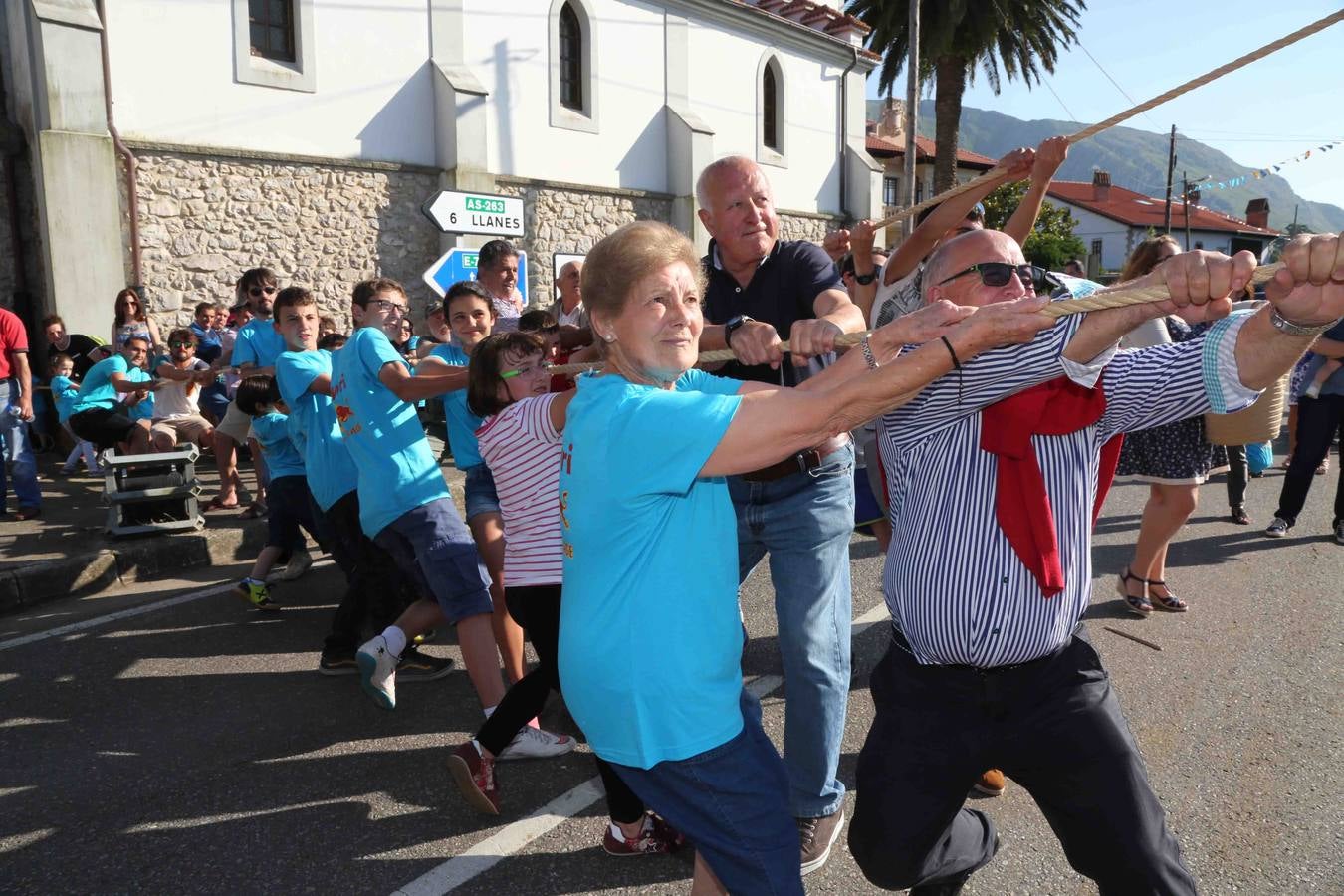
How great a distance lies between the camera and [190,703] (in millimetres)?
4355

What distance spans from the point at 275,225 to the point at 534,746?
12201 mm

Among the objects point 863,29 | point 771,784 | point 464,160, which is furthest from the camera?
point 863,29

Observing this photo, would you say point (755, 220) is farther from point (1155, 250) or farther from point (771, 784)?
point (1155, 250)

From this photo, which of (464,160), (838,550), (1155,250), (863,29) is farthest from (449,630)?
(863,29)

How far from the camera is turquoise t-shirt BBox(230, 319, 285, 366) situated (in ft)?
23.8

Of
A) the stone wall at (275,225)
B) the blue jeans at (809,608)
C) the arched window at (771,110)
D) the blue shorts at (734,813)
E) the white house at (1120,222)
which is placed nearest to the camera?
the blue shorts at (734,813)

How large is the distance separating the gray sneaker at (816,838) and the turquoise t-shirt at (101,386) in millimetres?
8091

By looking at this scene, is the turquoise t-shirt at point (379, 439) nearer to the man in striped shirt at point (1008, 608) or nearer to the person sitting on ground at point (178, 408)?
the man in striped shirt at point (1008, 608)

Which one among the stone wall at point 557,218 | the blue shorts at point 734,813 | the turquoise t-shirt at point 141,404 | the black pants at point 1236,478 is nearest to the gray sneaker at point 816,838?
the blue shorts at point 734,813

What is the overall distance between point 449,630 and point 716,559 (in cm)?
381

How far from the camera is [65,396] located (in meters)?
8.80

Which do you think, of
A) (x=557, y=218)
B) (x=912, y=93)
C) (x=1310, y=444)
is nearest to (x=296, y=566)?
(x=1310, y=444)

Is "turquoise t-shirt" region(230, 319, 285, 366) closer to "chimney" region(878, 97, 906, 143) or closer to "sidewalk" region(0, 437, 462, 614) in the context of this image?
"sidewalk" region(0, 437, 462, 614)

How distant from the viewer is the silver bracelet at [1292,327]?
1.74 meters
